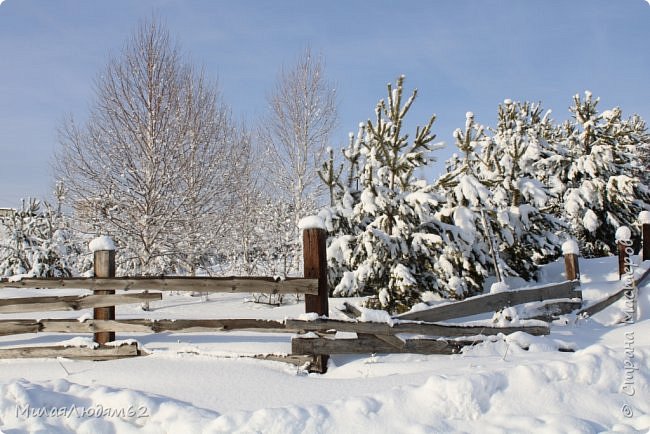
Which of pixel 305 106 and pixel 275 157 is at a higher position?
pixel 305 106

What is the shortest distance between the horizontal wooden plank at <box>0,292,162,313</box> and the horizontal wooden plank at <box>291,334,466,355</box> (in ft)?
6.63

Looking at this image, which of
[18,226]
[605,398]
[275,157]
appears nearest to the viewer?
[605,398]

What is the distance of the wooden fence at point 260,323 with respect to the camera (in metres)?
5.35

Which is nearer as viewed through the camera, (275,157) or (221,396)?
(221,396)

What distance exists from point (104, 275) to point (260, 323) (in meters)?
2.24

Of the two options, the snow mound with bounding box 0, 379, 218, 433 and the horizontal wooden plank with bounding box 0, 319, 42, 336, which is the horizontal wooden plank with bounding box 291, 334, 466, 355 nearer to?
the snow mound with bounding box 0, 379, 218, 433

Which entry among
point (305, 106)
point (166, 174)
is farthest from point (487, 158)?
point (166, 174)

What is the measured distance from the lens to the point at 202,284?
567 cm

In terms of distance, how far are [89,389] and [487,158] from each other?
1241cm

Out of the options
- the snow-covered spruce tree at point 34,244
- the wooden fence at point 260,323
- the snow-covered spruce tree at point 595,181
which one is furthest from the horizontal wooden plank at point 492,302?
the snow-covered spruce tree at point 34,244

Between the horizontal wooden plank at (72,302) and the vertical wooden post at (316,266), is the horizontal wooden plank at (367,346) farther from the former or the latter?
the horizontal wooden plank at (72,302)

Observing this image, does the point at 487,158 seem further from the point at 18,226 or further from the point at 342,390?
the point at 18,226

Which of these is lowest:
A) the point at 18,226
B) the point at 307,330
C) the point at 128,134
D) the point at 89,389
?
the point at 89,389

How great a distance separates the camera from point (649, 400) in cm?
448
